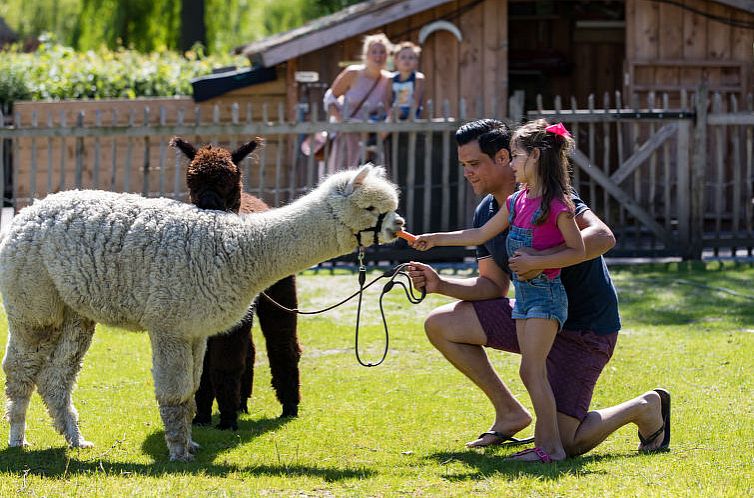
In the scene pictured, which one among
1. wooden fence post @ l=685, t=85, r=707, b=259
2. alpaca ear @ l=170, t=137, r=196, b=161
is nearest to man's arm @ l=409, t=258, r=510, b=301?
alpaca ear @ l=170, t=137, r=196, b=161

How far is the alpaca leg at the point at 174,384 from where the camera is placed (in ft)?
17.5

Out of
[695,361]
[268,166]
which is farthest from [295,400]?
[268,166]

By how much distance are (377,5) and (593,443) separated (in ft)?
32.4

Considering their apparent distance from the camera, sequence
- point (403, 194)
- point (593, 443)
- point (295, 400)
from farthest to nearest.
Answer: point (403, 194)
point (295, 400)
point (593, 443)

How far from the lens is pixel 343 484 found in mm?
4949

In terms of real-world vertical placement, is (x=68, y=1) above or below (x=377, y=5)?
above

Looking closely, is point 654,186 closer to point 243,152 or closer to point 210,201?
point 243,152

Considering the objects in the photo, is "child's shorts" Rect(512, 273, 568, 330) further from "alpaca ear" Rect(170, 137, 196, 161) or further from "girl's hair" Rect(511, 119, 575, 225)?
"alpaca ear" Rect(170, 137, 196, 161)

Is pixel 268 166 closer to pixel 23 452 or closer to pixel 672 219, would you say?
pixel 672 219

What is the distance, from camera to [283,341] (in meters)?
6.42

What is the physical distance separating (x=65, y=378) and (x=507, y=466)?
233 centimetres

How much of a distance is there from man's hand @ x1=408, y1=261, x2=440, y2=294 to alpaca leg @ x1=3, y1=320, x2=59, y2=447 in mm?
1892

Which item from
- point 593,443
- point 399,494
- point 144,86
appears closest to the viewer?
point 399,494

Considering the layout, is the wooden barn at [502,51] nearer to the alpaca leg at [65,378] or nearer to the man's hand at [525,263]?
the alpaca leg at [65,378]
